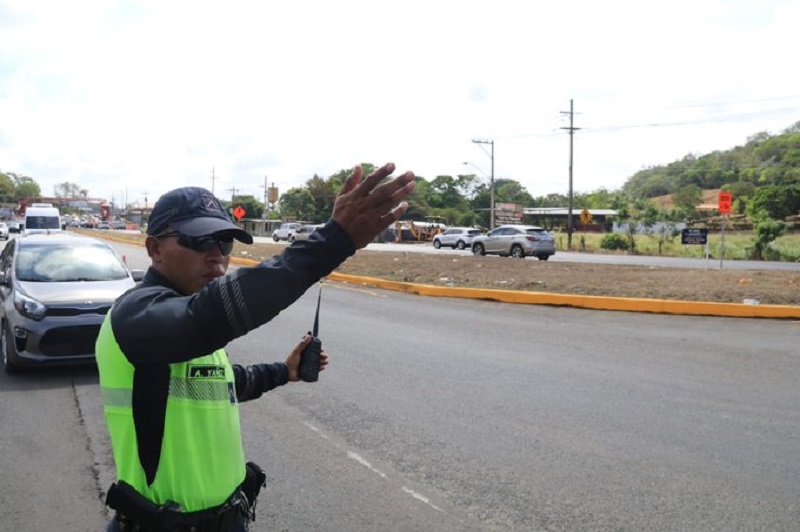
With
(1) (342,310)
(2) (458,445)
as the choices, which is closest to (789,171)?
(1) (342,310)

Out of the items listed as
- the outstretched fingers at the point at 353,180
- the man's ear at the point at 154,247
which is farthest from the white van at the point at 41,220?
the outstretched fingers at the point at 353,180

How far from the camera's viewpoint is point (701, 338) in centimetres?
998

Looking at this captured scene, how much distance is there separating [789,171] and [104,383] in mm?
109676

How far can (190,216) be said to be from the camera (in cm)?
196

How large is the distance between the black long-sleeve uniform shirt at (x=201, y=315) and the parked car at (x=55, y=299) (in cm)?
632

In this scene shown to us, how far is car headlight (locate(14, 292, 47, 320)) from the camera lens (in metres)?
7.61

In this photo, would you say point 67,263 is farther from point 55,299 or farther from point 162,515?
point 162,515

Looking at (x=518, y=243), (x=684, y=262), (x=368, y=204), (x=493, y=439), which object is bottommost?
(x=684, y=262)

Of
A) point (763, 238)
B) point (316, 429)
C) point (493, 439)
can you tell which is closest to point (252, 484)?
point (493, 439)

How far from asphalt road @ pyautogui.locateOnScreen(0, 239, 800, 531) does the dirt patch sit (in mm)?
4257

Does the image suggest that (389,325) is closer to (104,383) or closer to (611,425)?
(611,425)

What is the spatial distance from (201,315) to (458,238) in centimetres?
4396

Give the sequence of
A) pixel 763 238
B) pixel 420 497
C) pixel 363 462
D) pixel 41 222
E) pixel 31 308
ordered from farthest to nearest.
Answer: pixel 41 222 < pixel 763 238 < pixel 31 308 < pixel 363 462 < pixel 420 497

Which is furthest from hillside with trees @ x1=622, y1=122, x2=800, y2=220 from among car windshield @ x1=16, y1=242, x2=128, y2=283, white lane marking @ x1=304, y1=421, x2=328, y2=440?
white lane marking @ x1=304, y1=421, x2=328, y2=440
